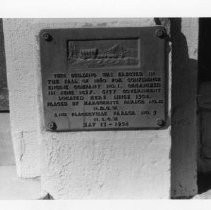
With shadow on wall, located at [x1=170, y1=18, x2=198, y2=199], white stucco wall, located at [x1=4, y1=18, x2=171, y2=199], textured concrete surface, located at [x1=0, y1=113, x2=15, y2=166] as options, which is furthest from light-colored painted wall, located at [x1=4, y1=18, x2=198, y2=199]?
textured concrete surface, located at [x1=0, y1=113, x2=15, y2=166]

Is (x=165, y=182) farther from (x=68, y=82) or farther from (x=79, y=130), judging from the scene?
(x=68, y=82)

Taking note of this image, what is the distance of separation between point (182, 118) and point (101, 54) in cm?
64

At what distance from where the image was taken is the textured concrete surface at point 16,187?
2.56 metres

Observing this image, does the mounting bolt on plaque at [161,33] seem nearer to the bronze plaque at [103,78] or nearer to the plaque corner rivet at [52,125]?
the bronze plaque at [103,78]

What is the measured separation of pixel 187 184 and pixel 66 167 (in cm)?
77

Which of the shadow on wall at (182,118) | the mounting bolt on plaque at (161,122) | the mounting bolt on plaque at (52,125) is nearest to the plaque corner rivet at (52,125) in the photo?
the mounting bolt on plaque at (52,125)

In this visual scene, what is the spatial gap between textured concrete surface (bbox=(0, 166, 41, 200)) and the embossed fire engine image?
83 centimetres

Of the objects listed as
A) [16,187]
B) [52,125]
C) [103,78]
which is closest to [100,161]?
[52,125]

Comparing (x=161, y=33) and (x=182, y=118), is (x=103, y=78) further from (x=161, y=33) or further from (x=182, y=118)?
(x=182, y=118)

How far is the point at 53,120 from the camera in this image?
2.44 m

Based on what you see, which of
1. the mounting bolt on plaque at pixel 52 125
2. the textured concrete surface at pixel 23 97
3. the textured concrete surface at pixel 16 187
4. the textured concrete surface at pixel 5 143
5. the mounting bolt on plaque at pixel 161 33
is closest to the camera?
Answer: the mounting bolt on plaque at pixel 161 33

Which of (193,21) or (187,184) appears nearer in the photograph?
(193,21)

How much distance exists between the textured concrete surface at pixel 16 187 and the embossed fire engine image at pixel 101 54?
0.83m

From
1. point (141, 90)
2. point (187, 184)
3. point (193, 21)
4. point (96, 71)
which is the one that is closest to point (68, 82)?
point (96, 71)
